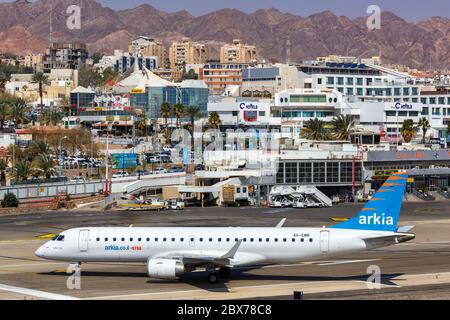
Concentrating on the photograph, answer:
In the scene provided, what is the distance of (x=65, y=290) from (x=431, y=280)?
2308cm

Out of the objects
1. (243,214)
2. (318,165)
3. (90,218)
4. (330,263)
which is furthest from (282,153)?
(330,263)

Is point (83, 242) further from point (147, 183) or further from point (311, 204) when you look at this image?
point (147, 183)

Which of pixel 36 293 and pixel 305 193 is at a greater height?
pixel 36 293

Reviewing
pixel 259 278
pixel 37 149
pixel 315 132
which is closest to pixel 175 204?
pixel 37 149

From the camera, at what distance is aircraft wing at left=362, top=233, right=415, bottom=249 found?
56094 mm

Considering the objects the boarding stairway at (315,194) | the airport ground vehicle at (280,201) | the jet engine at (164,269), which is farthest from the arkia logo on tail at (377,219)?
the boarding stairway at (315,194)

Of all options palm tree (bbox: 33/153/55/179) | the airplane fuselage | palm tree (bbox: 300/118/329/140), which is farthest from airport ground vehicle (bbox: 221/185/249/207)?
the airplane fuselage

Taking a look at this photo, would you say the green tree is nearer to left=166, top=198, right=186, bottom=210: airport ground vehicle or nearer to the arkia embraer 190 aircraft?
left=166, top=198, right=186, bottom=210: airport ground vehicle

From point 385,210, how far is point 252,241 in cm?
848

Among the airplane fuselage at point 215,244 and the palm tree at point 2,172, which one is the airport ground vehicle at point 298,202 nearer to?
the palm tree at point 2,172

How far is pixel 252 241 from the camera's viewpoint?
190ft

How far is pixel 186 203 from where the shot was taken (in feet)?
433

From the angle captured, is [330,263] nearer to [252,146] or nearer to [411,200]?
[411,200]

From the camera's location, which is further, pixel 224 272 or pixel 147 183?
pixel 147 183
